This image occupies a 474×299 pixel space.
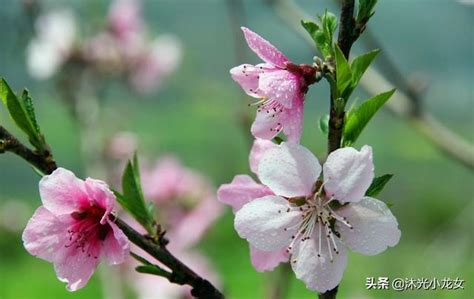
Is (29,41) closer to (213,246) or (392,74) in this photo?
(392,74)

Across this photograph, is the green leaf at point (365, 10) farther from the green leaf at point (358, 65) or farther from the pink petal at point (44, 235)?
the pink petal at point (44, 235)

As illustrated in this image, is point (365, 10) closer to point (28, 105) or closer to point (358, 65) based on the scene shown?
point (358, 65)

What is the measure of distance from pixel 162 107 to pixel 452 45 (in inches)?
89.4

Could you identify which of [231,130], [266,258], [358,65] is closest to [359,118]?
[358,65]

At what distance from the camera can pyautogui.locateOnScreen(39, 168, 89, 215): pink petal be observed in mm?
693

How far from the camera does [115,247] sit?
0.74 metres

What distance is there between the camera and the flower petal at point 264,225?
2.20ft

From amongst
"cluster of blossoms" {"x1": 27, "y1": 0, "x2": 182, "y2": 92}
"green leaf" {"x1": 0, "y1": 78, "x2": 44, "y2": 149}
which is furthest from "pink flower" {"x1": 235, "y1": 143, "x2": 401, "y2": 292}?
"cluster of blossoms" {"x1": 27, "y1": 0, "x2": 182, "y2": 92}

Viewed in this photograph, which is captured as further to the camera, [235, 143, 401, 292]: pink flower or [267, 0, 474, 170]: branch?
[267, 0, 474, 170]: branch

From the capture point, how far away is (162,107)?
19.6ft

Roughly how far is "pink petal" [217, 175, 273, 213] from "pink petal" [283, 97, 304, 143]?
0.28ft

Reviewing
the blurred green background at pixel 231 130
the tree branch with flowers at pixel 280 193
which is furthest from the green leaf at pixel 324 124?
the blurred green background at pixel 231 130

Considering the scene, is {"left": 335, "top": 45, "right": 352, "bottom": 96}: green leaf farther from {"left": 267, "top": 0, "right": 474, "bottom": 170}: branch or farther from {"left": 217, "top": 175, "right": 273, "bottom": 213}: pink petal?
{"left": 267, "top": 0, "right": 474, "bottom": 170}: branch

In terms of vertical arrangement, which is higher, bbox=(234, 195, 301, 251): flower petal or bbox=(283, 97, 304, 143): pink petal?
bbox=(283, 97, 304, 143): pink petal
